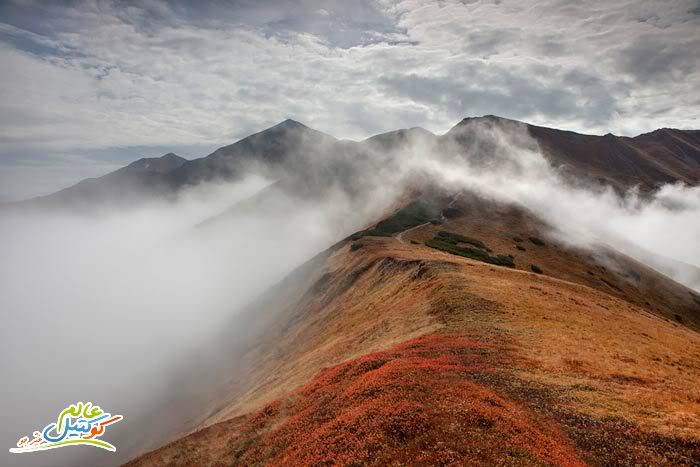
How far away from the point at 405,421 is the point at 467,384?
21.9 feet

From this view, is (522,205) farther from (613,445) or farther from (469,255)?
(613,445)

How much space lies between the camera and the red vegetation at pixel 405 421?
20484mm

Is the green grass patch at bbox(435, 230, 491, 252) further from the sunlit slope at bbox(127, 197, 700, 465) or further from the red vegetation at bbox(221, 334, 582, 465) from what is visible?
the red vegetation at bbox(221, 334, 582, 465)

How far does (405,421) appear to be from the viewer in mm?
23219

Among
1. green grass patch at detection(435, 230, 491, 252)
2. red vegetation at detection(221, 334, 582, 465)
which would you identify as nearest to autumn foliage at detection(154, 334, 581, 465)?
red vegetation at detection(221, 334, 582, 465)

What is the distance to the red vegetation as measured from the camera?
20484 millimetres

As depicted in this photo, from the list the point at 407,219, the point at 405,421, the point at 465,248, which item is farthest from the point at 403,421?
the point at 407,219

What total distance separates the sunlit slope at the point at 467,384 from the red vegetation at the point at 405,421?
10 centimetres

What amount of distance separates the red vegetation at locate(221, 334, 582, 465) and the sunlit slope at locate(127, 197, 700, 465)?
10 cm

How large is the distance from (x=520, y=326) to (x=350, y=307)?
3574cm

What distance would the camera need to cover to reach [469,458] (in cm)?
1934

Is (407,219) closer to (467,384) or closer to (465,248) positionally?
(465,248)

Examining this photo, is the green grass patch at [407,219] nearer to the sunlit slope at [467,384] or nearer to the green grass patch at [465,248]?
the green grass patch at [465,248]

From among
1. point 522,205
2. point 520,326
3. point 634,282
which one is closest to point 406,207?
point 522,205
